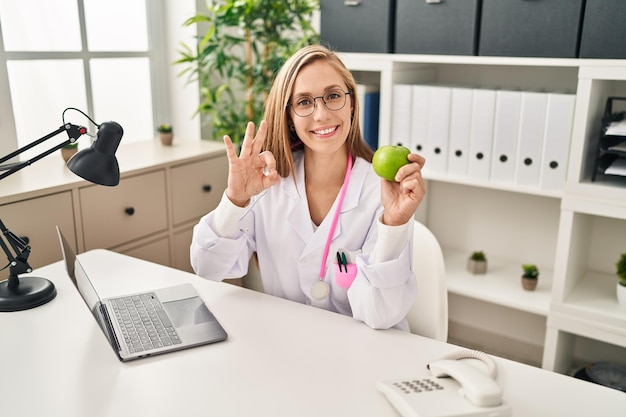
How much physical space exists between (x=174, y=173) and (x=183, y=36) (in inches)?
34.7

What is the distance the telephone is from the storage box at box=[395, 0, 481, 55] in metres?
1.46

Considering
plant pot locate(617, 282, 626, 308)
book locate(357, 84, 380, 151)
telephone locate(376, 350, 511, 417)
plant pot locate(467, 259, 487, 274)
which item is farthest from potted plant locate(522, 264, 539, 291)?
telephone locate(376, 350, 511, 417)

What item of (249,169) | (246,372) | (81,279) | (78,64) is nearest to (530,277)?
(249,169)

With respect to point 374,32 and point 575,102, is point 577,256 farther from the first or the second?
point 374,32

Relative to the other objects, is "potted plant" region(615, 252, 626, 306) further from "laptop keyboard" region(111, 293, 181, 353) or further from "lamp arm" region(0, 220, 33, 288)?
"lamp arm" region(0, 220, 33, 288)

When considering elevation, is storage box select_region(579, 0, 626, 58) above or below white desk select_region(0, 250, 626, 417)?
above

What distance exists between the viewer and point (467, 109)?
2254mm

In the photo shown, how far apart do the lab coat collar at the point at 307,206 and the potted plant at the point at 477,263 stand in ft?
3.52

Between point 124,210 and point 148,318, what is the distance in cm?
103

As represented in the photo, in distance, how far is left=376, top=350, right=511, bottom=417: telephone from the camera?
37.6 inches

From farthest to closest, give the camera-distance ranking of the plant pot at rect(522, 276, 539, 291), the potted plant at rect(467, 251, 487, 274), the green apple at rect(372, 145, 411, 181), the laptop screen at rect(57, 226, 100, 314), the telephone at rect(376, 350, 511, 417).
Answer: the potted plant at rect(467, 251, 487, 274), the plant pot at rect(522, 276, 539, 291), the green apple at rect(372, 145, 411, 181), the laptop screen at rect(57, 226, 100, 314), the telephone at rect(376, 350, 511, 417)

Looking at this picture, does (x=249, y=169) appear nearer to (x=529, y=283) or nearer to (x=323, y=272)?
(x=323, y=272)

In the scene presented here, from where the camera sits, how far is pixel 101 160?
1.25 meters

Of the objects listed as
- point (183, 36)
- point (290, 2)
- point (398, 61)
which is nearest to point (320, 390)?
point (398, 61)
